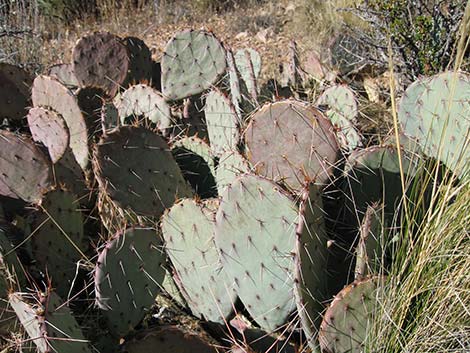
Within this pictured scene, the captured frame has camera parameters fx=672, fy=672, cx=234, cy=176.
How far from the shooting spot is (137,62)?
12.4ft

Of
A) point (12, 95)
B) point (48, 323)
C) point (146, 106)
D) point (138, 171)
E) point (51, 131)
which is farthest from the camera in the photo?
point (12, 95)

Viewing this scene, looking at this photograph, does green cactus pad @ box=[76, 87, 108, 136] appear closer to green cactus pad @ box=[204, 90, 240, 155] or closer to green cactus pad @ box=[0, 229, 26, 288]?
green cactus pad @ box=[204, 90, 240, 155]

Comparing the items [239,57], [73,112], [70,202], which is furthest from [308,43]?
[70,202]

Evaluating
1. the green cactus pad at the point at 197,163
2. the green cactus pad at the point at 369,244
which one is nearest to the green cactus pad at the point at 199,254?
the green cactus pad at the point at 369,244

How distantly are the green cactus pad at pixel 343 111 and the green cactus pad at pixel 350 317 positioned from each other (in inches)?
40.2

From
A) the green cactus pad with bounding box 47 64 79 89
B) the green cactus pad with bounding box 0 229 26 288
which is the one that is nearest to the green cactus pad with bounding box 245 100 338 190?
the green cactus pad with bounding box 0 229 26 288

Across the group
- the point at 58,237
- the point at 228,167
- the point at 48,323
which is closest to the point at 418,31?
the point at 228,167

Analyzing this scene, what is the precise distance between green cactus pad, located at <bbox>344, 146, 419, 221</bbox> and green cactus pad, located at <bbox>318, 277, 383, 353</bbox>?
0.41 m

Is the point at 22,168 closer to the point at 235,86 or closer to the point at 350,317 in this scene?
the point at 235,86

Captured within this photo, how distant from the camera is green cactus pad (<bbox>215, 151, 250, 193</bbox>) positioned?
2373mm

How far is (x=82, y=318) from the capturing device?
7.38 ft

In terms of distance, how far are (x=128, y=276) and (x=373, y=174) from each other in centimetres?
80

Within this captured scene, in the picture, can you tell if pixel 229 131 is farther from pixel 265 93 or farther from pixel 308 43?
pixel 308 43

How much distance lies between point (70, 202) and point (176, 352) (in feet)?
2.38
